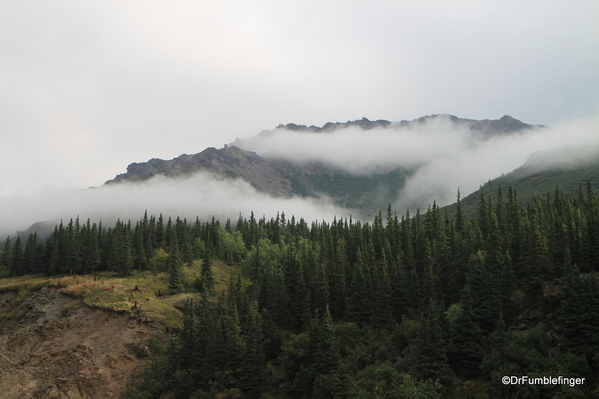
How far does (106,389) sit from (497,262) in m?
81.1

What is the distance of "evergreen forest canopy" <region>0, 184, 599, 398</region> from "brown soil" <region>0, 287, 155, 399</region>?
7535 mm

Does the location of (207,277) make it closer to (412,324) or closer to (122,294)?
(122,294)

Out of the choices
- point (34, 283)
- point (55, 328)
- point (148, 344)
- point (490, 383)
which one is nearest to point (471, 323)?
point (490, 383)

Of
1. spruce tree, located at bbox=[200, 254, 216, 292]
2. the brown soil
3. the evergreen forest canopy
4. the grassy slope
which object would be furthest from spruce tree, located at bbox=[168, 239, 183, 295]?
the brown soil

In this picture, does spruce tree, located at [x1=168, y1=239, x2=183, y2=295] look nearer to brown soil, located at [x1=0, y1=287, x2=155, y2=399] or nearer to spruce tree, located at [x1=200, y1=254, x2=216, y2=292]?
spruce tree, located at [x1=200, y1=254, x2=216, y2=292]

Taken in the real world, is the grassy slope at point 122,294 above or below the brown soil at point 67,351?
above

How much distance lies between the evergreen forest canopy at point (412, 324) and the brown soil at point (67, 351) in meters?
7.54

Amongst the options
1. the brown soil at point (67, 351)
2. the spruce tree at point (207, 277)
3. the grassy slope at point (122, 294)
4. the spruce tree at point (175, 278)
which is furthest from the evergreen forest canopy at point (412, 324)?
the brown soil at point (67, 351)

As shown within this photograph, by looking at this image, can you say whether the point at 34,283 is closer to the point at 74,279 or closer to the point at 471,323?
the point at 74,279

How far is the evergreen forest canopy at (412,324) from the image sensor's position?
Answer: 171 ft

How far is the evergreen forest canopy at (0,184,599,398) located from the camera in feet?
171

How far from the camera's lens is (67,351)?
94.1 m

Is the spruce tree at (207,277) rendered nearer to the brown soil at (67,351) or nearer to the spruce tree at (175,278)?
the spruce tree at (175,278)

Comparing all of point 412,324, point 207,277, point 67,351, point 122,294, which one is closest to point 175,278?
point 207,277
